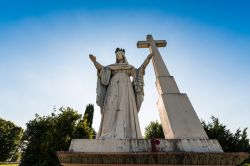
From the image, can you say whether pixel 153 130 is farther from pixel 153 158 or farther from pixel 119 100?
pixel 153 158

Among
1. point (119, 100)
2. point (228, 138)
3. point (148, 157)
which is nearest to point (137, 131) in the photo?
point (119, 100)

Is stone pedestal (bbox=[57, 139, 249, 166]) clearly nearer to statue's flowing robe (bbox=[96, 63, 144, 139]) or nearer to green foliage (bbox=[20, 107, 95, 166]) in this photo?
statue's flowing robe (bbox=[96, 63, 144, 139])

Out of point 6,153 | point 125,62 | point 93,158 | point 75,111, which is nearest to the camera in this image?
point 93,158

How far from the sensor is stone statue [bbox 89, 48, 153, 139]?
16.6 ft

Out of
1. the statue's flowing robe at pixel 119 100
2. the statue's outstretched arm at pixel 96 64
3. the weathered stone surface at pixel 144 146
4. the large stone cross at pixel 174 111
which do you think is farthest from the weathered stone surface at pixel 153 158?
the statue's outstretched arm at pixel 96 64

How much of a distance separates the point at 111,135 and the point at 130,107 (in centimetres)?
93

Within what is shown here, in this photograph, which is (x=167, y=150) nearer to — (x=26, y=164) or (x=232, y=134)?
(x=232, y=134)

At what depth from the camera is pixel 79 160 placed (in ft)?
12.3

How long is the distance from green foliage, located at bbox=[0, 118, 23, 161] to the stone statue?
41.6 m

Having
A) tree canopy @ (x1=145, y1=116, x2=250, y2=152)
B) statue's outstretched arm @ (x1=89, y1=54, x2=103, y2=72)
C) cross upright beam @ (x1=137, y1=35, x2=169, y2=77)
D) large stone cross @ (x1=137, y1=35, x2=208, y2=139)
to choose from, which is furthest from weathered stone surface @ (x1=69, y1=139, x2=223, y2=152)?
tree canopy @ (x1=145, y1=116, x2=250, y2=152)

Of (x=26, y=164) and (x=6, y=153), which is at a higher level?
(x=6, y=153)

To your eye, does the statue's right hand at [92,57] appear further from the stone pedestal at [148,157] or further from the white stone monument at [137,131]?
the stone pedestal at [148,157]

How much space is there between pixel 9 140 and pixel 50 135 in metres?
27.8

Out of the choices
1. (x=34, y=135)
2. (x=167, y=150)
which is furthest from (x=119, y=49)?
(x=34, y=135)
